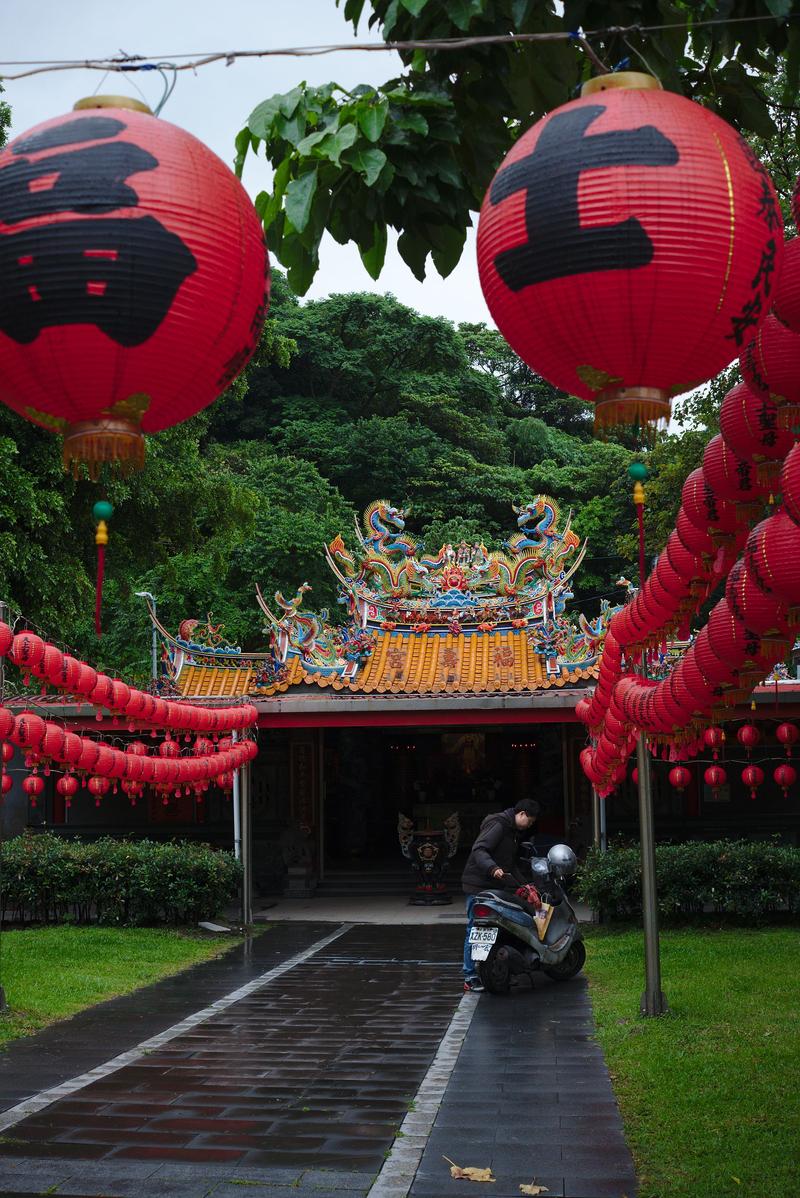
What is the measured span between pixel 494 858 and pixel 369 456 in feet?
75.8

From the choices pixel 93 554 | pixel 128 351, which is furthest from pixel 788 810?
pixel 128 351

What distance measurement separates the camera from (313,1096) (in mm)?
6441

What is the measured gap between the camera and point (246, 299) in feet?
9.98

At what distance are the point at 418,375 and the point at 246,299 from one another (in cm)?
3196

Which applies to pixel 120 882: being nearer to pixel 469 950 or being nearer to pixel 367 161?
pixel 469 950

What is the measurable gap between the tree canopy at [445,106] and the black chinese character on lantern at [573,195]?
2.34 ft

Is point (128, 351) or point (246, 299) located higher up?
point (246, 299)

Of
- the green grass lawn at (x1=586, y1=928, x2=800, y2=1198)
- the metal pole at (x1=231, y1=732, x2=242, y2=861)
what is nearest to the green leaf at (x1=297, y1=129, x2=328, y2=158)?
the green grass lawn at (x1=586, y1=928, x2=800, y2=1198)

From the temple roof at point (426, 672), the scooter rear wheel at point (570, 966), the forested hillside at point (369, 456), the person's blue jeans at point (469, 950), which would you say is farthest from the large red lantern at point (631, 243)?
the forested hillside at point (369, 456)

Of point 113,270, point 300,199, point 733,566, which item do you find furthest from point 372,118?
point 733,566

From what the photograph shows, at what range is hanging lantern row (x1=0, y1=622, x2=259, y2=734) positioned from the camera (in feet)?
29.0

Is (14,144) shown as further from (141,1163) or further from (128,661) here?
(128,661)

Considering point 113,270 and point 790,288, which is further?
point 790,288

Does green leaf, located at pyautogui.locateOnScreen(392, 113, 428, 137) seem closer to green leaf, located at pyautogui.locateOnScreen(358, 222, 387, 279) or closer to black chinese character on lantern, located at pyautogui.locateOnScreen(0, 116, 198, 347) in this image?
green leaf, located at pyautogui.locateOnScreen(358, 222, 387, 279)
